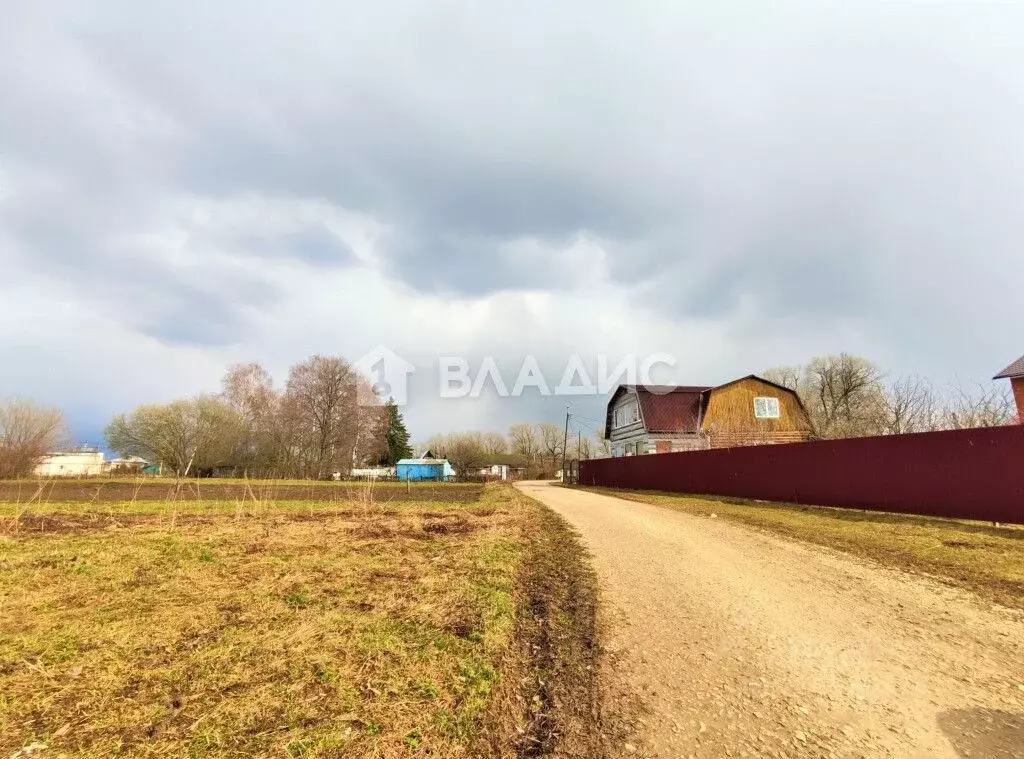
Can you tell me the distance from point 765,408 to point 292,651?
30531 mm

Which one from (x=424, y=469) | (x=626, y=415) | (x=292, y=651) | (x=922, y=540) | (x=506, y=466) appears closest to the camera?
(x=292, y=651)

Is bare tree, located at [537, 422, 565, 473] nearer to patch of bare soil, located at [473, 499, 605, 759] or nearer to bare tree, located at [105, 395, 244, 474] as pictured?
bare tree, located at [105, 395, 244, 474]

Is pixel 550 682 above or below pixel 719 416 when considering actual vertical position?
below

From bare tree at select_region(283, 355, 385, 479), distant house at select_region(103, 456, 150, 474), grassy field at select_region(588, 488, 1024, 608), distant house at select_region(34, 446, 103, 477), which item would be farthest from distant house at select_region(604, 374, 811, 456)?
distant house at select_region(103, 456, 150, 474)

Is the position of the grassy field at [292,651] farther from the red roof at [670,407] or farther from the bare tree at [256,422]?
the bare tree at [256,422]

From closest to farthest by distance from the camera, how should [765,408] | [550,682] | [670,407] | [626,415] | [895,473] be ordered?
[550,682], [895,473], [765,408], [670,407], [626,415]

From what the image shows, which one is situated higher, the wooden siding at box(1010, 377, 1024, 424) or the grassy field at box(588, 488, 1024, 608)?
the wooden siding at box(1010, 377, 1024, 424)

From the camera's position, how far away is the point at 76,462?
52.9m

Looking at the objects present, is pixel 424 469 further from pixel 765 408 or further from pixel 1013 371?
pixel 1013 371

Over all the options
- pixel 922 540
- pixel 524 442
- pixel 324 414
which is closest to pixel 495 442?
pixel 524 442

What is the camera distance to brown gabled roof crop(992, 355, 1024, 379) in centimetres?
1881

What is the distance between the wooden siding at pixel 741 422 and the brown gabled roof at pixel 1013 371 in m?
10.6

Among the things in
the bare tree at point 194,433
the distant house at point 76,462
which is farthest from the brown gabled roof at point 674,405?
the distant house at point 76,462

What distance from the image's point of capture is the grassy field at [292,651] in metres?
2.46
